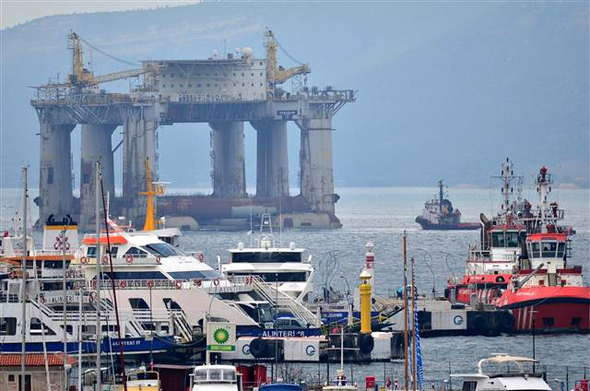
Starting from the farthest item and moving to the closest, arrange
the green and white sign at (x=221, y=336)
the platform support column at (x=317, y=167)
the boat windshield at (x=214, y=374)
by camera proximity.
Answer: the platform support column at (x=317, y=167) → the green and white sign at (x=221, y=336) → the boat windshield at (x=214, y=374)

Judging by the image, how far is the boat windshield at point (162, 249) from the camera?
57.9 meters

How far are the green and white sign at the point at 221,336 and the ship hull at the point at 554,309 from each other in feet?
61.3

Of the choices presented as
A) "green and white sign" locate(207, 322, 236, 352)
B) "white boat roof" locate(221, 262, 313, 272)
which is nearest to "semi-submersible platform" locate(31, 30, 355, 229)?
"white boat roof" locate(221, 262, 313, 272)

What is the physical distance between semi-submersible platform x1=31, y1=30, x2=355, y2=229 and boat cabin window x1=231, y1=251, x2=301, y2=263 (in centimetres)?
9126

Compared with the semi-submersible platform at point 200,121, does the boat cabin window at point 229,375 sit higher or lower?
lower

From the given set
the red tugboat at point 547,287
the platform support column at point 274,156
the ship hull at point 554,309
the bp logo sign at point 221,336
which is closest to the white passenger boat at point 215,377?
the bp logo sign at point 221,336

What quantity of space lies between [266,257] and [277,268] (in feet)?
2.51

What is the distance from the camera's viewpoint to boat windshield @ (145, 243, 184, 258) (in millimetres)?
57938

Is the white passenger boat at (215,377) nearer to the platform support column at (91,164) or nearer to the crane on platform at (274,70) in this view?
the platform support column at (91,164)

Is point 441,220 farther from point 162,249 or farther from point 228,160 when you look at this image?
point 162,249

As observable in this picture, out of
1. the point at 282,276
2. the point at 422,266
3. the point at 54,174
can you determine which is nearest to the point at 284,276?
the point at 282,276

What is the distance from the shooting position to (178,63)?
16488cm

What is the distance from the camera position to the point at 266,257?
63844mm

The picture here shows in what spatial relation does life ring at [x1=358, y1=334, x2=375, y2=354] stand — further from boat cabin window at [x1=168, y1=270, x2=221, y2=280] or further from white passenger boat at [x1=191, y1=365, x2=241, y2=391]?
white passenger boat at [x1=191, y1=365, x2=241, y2=391]
